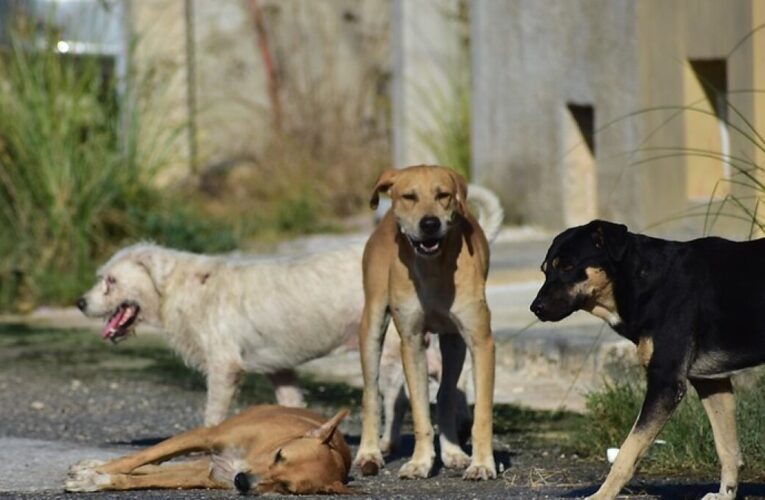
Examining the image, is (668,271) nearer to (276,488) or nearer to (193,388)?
(276,488)

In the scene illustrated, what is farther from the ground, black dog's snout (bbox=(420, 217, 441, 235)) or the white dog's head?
black dog's snout (bbox=(420, 217, 441, 235))

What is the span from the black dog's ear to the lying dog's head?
145cm

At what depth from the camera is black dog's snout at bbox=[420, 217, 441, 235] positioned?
7.04 metres

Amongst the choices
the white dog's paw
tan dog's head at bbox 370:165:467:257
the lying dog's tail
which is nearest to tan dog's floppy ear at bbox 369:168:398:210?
tan dog's head at bbox 370:165:467:257

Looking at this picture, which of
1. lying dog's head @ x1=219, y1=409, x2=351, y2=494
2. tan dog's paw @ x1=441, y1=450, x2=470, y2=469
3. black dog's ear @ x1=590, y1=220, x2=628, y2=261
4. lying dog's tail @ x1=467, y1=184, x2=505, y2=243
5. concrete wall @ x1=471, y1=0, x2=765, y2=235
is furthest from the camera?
concrete wall @ x1=471, y1=0, x2=765, y2=235

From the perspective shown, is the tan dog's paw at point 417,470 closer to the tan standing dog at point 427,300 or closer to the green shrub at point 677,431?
the tan standing dog at point 427,300

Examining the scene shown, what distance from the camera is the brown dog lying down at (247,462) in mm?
6707

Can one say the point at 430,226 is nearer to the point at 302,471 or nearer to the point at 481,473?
the point at 481,473

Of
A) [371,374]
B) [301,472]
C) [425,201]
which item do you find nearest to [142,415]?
[371,374]

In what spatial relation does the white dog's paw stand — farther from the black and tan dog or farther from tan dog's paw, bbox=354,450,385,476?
the black and tan dog

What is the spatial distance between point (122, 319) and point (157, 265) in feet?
1.19

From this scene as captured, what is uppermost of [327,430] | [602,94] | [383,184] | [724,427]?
[602,94]

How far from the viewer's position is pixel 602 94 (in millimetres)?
13703

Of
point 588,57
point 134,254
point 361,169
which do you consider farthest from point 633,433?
point 361,169
